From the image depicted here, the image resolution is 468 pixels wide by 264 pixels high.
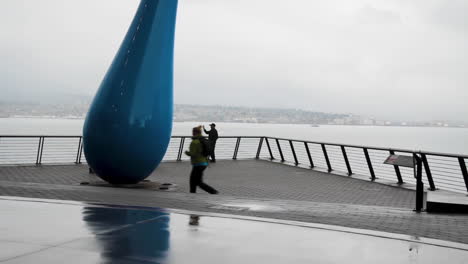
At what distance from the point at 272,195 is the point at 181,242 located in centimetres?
677

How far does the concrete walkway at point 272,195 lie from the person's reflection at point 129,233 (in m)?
1.02

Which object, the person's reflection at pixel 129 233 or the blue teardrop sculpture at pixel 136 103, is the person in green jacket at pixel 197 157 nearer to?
the blue teardrop sculpture at pixel 136 103

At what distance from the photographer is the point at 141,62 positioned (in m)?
12.2

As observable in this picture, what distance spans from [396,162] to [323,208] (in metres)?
4.04

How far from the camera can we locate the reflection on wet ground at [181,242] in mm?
5020

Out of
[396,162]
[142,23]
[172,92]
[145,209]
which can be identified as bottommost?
[145,209]

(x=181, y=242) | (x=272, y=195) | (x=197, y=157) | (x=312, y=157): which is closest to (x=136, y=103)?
(x=197, y=157)

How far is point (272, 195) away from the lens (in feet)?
40.1

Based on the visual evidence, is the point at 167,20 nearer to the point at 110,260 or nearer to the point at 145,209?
the point at 145,209

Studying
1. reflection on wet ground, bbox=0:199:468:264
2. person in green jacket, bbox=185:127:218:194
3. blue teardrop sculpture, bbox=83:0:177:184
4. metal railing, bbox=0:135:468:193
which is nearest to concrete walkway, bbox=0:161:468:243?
person in green jacket, bbox=185:127:218:194

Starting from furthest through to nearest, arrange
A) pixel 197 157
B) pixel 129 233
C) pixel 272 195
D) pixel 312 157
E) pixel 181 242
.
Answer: pixel 312 157 < pixel 272 195 < pixel 197 157 < pixel 129 233 < pixel 181 242

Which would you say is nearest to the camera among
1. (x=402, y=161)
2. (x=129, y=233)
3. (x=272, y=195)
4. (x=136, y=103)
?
(x=129, y=233)

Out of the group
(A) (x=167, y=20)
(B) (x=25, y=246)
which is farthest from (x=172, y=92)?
(B) (x=25, y=246)

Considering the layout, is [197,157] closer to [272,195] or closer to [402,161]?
[272,195]
